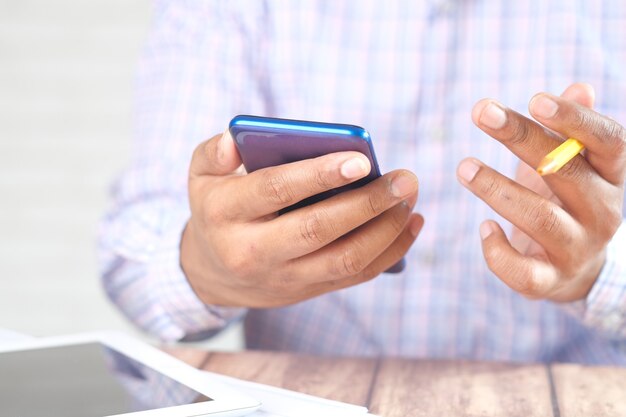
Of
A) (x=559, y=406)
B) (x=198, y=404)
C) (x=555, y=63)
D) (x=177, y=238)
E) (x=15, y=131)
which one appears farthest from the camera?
(x=15, y=131)

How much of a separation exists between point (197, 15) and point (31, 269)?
1.59 metres

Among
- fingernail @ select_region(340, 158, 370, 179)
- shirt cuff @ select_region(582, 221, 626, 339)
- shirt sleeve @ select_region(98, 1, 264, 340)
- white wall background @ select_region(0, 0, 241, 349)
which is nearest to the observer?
fingernail @ select_region(340, 158, 370, 179)

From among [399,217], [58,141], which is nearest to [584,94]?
[399,217]

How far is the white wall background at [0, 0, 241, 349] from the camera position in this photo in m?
2.47

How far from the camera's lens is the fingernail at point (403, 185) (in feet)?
2.21

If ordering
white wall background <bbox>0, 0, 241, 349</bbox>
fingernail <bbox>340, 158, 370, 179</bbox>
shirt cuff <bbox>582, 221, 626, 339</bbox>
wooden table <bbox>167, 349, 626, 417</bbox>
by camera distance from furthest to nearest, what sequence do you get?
white wall background <bbox>0, 0, 241, 349</bbox>
shirt cuff <bbox>582, 221, 626, 339</bbox>
wooden table <bbox>167, 349, 626, 417</bbox>
fingernail <bbox>340, 158, 370, 179</bbox>

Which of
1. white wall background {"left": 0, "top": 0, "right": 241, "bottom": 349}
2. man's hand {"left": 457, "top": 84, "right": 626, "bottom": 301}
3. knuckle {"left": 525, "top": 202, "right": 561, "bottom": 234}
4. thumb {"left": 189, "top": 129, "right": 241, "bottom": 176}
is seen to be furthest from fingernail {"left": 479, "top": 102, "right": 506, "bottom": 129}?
white wall background {"left": 0, "top": 0, "right": 241, "bottom": 349}

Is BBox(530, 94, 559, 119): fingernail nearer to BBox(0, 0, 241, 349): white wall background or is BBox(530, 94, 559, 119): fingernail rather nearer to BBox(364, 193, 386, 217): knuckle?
BBox(364, 193, 386, 217): knuckle

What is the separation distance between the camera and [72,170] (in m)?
2.51

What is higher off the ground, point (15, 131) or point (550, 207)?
point (550, 207)

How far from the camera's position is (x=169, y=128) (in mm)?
1158

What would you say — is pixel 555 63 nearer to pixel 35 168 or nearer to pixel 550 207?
pixel 550 207

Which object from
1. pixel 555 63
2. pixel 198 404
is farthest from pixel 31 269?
pixel 198 404

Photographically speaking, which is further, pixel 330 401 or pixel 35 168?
pixel 35 168
